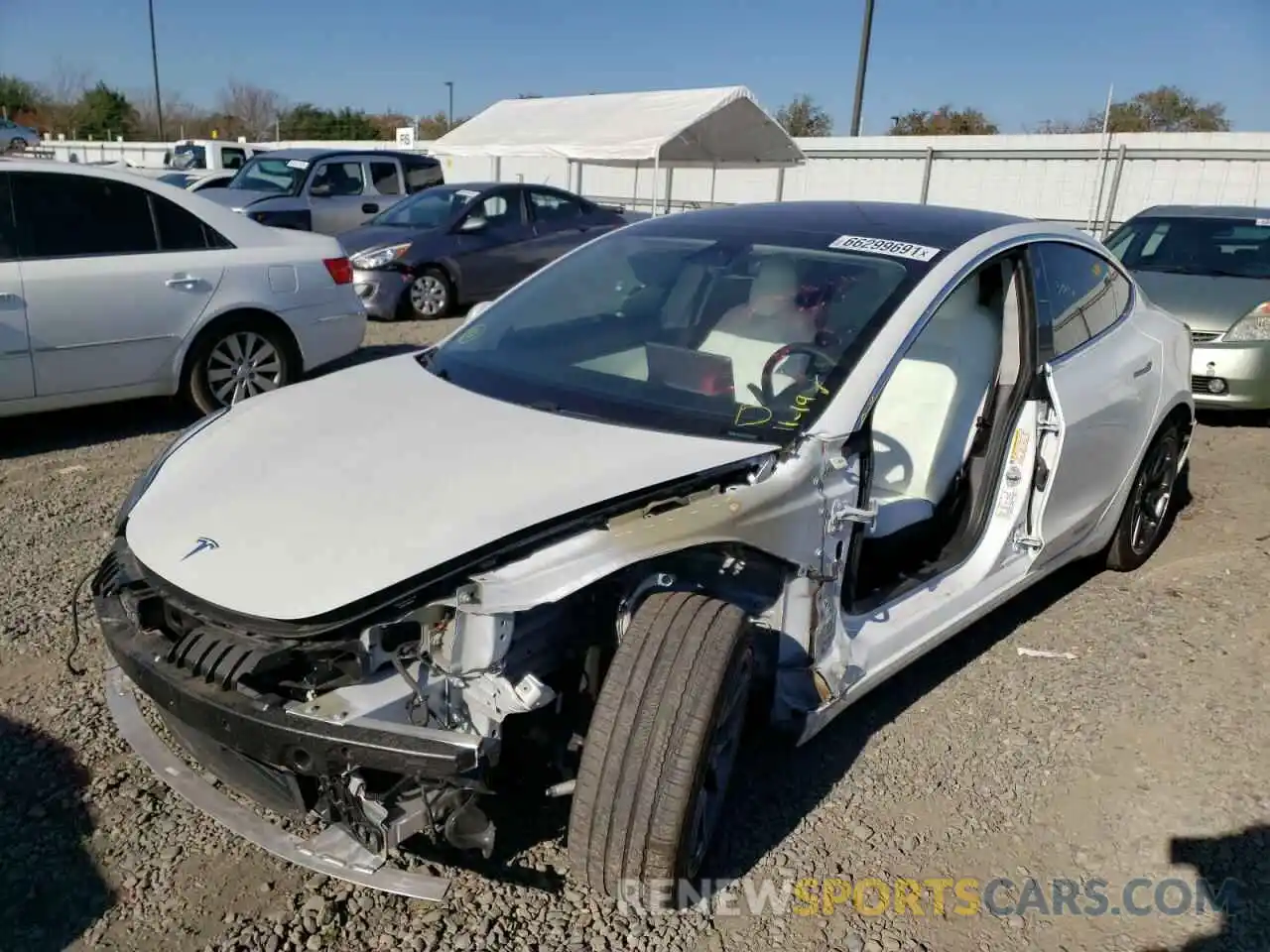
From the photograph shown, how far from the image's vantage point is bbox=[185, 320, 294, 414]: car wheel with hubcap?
6008mm

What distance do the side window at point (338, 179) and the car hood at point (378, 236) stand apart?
226cm

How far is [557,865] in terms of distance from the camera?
253 cm

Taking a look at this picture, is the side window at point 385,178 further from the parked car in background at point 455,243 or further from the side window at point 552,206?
the side window at point 552,206

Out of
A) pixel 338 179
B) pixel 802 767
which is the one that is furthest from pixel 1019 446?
pixel 338 179

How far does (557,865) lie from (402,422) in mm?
1227

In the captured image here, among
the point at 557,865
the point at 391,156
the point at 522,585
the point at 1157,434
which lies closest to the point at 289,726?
the point at 522,585

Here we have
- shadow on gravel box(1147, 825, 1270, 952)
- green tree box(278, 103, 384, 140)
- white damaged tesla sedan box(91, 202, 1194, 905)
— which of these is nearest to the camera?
white damaged tesla sedan box(91, 202, 1194, 905)

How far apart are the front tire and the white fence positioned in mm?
15159

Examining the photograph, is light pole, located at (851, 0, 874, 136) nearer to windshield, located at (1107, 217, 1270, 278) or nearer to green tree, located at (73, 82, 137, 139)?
windshield, located at (1107, 217, 1270, 278)

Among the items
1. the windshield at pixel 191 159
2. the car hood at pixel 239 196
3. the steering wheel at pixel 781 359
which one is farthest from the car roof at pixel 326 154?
the windshield at pixel 191 159

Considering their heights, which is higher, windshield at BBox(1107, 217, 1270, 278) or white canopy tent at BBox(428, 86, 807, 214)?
white canopy tent at BBox(428, 86, 807, 214)

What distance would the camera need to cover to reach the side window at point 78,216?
5.38m

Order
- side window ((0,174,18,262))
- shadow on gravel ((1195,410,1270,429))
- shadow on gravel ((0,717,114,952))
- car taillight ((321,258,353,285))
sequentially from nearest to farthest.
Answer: shadow on gravel ((0,717,114,952))
side window ((0,174,18,262))
car taillight ((321,258,353,285))
shadow on gravel ((1195,410,1270,429))

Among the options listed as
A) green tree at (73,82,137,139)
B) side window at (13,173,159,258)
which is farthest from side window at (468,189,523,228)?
green tree at (73,82,137,139)
